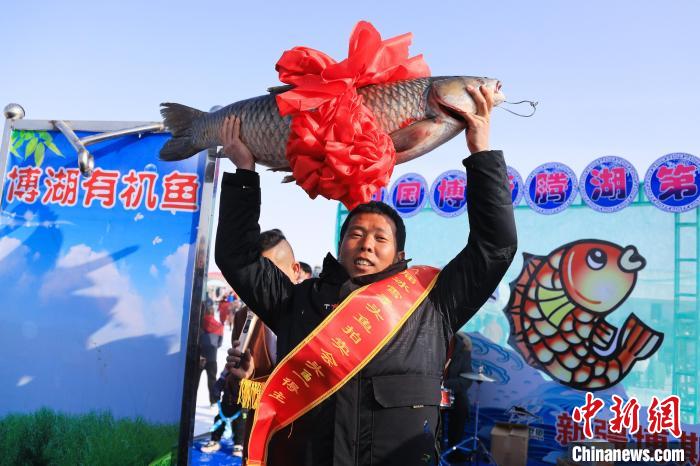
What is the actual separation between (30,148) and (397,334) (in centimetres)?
339

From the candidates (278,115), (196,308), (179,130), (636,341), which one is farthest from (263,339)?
(636,341)

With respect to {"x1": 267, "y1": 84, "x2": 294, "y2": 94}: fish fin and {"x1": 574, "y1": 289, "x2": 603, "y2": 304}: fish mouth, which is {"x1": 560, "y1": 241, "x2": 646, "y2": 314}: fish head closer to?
{"x1": 574, "y1": 289, "x2": 603, "y2": 304}: fish mouth

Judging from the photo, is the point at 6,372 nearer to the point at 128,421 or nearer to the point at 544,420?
the point at 128,421

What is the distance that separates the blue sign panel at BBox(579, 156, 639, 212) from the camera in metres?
6.18

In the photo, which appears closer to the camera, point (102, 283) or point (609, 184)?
point (102, 283)

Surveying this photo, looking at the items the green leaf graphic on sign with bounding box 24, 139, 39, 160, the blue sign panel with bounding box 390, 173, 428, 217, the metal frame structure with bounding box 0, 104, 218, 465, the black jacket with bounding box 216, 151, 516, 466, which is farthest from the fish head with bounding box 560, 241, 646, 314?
the green leaf graphic on sign with bounding box 24, 139, 39, 160

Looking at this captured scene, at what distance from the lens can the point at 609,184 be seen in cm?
634

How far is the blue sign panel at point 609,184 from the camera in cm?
618

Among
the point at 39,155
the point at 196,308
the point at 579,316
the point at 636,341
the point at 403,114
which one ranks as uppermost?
the point at 39,155

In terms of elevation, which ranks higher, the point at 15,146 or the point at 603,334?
the point at 15,146

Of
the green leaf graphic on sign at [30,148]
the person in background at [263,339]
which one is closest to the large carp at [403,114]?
the person in background at [263,339]

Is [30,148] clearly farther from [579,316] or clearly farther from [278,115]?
[579,316]

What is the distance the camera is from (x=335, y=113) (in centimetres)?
161

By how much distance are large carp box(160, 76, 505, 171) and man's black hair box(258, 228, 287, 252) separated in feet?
6.19
